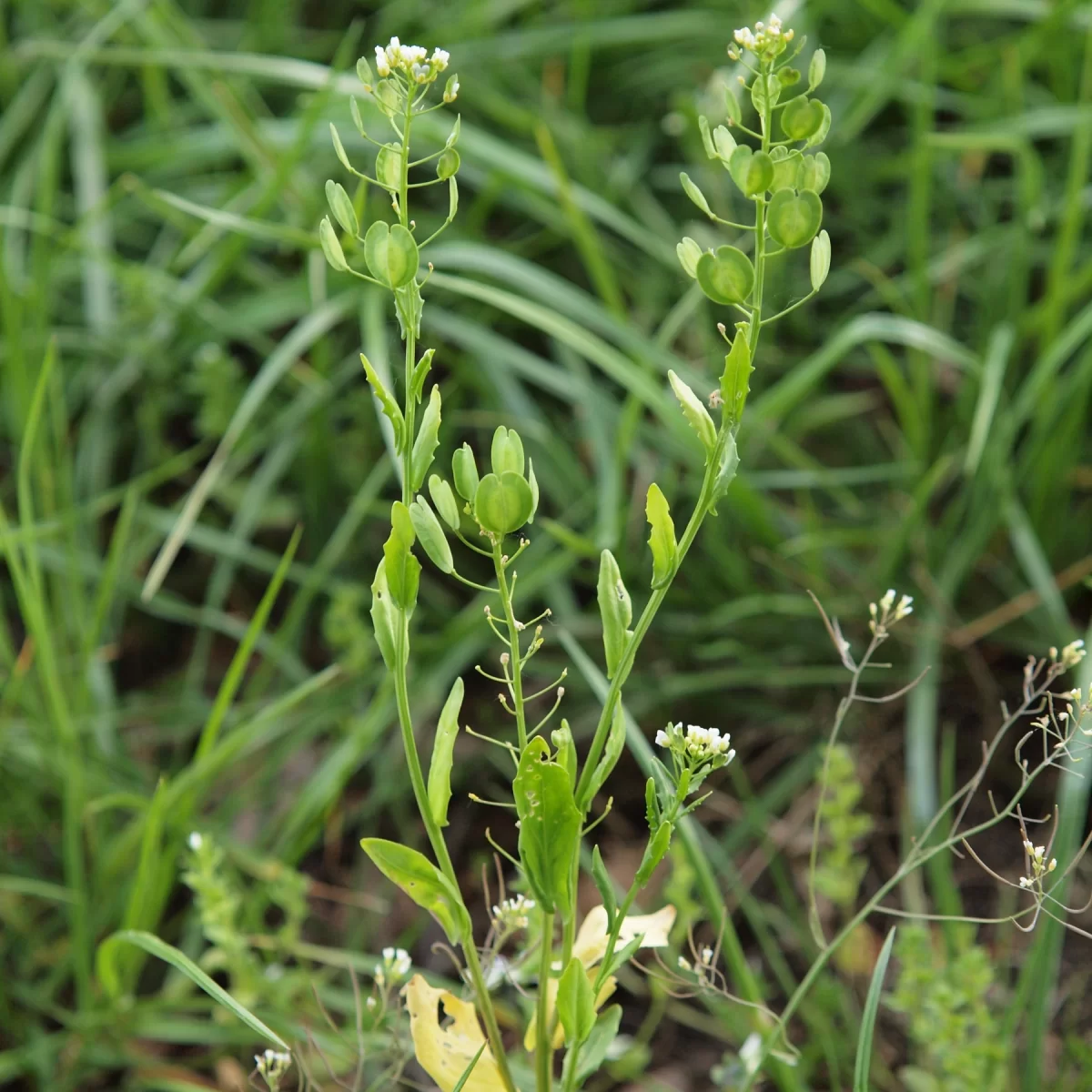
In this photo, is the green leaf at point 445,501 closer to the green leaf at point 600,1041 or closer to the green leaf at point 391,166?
the green leaf at point 391,166

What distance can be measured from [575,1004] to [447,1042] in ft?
0.49

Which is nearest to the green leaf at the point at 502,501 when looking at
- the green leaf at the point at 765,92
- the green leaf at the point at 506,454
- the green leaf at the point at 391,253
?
the green leaf at the point at 506,454

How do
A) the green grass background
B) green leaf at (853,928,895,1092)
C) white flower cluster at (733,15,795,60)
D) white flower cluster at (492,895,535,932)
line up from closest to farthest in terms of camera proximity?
white flower cluster at (733,15,795,60), green leaf at (853,928,895,1092), white flower cluster at (492,895,535,932), the green grass background

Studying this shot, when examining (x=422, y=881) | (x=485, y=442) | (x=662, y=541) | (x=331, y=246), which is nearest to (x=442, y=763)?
(x=422, y=881)

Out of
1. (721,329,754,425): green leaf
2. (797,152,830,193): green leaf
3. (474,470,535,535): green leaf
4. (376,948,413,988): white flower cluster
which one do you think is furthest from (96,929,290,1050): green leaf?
(797,152,830,193): green leaf

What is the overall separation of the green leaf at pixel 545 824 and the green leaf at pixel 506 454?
0.45 feet

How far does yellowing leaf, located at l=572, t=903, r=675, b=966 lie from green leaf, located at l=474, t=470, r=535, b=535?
0.31 metres

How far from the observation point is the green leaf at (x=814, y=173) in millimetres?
588

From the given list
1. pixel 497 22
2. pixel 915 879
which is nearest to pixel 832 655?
pixel 915 879

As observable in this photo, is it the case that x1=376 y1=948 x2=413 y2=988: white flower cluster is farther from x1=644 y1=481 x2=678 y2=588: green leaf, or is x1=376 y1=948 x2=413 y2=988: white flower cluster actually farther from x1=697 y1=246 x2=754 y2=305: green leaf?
x1=697 y1=246 x2=754 y2=305: green leaf

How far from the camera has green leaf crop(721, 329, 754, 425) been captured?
1.86ft

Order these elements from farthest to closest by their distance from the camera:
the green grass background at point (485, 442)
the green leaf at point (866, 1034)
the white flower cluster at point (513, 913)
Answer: the green grass background at point (485, 442) < the white flower cluster at point (513, 913) < the green leaf at point (866, 1034)

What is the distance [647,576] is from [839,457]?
37 cm

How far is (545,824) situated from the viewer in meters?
0.63
